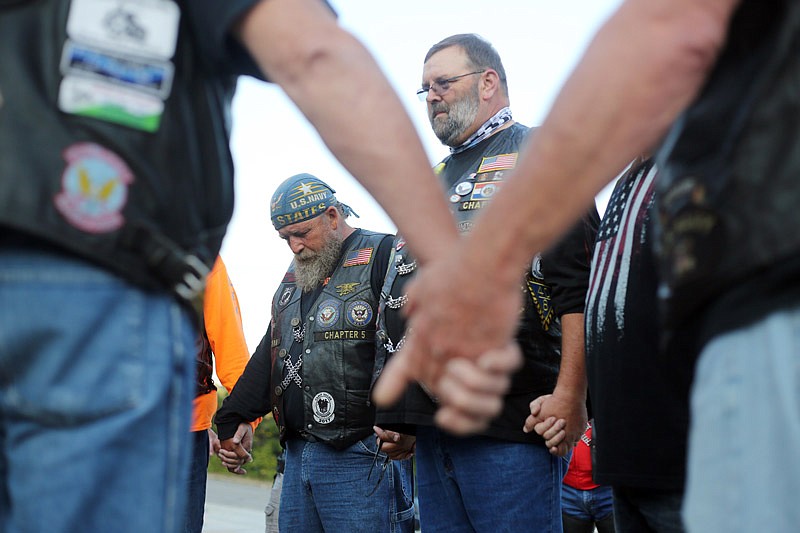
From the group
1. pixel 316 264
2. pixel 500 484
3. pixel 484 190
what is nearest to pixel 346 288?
pixel 316 264

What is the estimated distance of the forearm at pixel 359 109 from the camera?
4.52 ft

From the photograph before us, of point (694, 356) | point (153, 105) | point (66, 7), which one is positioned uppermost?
point (66, 7)

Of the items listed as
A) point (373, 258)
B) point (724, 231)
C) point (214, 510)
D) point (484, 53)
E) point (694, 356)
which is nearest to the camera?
point (724, 231)

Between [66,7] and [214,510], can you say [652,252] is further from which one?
[214,510]

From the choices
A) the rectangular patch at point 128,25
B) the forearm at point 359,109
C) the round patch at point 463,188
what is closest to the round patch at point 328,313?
the round patch at point 463,188

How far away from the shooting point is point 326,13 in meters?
1.45

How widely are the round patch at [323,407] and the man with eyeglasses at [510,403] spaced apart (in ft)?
3.08

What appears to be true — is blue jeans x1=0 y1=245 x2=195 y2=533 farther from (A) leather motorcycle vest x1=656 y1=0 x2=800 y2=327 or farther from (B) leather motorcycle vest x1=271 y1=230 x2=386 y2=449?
(B) leather motorcycle vest x1=271 y1=230 x2=386 y2=449

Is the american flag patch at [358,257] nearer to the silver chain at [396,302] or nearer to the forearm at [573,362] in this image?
the silver chain at [396,302]

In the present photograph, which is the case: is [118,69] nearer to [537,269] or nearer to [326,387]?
[537,269]

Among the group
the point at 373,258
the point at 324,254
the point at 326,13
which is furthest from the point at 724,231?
the point at 324,254

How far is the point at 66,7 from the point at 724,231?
38.7 inches

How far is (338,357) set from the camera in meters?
4.36

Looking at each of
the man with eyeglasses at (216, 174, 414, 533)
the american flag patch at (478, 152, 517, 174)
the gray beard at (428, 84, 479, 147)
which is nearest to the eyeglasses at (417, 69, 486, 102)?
the gray beard at (428, 84, 479, 147)
